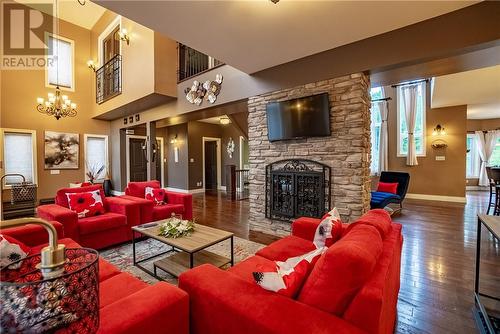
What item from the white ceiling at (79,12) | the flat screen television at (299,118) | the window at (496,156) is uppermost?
the white ceiling at (79,12)

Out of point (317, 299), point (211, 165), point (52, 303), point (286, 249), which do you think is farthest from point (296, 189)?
point (211, 165)

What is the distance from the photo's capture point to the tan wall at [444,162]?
676 cm

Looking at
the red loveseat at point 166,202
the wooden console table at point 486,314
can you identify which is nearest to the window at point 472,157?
the wooden console table at point 486,314

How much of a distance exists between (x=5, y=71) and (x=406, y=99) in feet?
36.7

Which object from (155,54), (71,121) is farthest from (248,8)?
(71,121)

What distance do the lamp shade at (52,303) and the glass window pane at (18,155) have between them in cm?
808

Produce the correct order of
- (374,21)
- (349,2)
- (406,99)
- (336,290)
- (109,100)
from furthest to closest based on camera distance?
(406,99) → (109,100) → (374,21) → (349,2) → (336,290)

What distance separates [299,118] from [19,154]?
25.0 feet

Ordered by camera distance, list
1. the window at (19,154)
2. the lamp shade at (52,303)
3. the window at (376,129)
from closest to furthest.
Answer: the lamp shade at (52,303) < the window at (19,154) < the window at (376,129)

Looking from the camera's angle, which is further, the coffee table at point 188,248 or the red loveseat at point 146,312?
the coffee table at point 188,248

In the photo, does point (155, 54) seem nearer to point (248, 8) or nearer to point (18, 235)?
point (248, 8)

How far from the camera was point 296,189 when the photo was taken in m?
3.66

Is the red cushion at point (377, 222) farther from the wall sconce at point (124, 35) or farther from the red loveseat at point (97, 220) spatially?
the wall sconce at point (124, 35)

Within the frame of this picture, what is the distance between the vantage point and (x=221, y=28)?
270 centimetres
